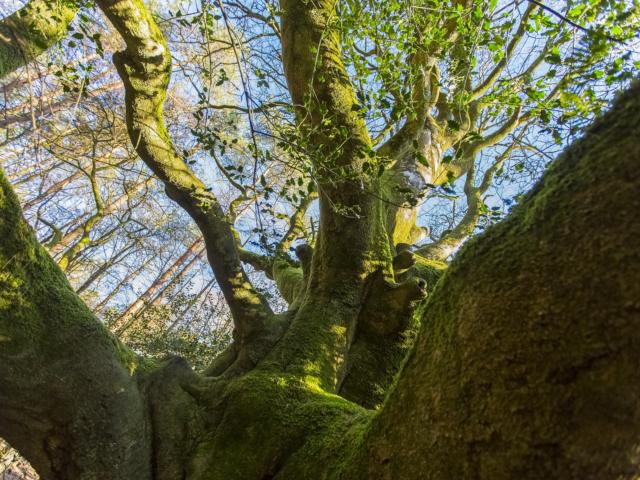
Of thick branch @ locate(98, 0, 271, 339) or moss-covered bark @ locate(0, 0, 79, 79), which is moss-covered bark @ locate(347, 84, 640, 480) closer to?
thick branch @ locate(98, 0, 271, 339)

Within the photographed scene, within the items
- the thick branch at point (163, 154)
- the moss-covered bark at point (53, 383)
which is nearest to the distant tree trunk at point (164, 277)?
the thick branch at point (163, 154)

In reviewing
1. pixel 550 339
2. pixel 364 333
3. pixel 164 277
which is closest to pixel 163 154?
pixel 364 333

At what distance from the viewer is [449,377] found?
99cm

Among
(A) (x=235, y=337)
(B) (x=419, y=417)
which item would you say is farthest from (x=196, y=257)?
(B) (x=419, y=417)

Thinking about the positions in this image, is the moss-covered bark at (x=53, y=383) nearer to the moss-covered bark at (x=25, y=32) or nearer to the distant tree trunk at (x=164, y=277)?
the moss-covered bark at (x=25, y=32)

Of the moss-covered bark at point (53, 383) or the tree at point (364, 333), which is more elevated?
the tree at point (364, 333)

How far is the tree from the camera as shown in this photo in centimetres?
78

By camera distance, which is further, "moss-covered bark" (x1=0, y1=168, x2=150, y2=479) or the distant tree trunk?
the distant tree trunk

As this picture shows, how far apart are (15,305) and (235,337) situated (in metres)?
1.31

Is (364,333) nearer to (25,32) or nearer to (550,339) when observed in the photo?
(550,339)

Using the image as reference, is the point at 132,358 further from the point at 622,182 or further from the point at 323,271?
the point at 622,182

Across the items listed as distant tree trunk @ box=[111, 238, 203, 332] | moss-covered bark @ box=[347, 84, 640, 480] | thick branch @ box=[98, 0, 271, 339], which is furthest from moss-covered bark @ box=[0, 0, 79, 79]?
distant tree trunk @ box=[111, 238, 203, 332]

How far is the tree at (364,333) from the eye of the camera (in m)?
0.78

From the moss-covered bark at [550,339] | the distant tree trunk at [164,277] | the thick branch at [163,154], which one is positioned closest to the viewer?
the moss-covered bark at [550,339]
